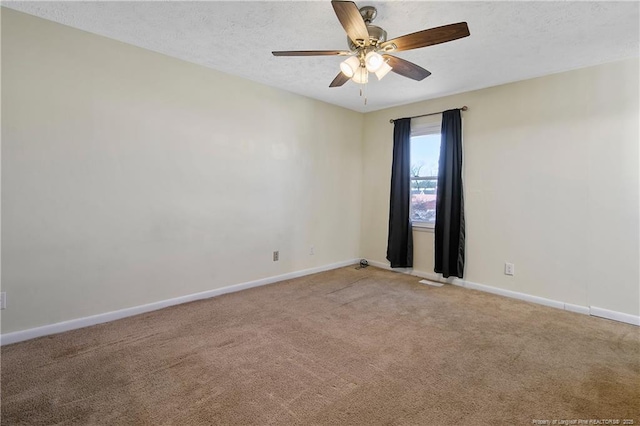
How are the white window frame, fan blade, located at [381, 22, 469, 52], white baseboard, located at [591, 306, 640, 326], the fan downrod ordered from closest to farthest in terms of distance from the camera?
fan blade, located at [381, 22, 469, 52]
the fan downrod
white baseboard, located at [591, 306, 640, 326]
the white window frame

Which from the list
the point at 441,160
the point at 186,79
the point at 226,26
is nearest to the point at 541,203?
the point at 441,160

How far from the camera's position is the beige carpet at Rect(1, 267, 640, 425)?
1.67 meters

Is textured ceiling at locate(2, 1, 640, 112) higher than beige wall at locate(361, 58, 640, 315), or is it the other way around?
textured ceiling at locate(2, 1, 640, 112)

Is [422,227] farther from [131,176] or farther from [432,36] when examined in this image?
[131,176]

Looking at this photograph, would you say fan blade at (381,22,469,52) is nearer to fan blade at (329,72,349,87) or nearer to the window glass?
fan blade at (329,72,349,87)

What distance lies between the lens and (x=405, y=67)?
7.58 ft

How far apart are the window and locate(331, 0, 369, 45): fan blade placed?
8.36 ft

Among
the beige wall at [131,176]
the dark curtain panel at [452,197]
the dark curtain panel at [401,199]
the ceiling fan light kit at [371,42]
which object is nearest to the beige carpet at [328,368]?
the beige wall at [131,176]

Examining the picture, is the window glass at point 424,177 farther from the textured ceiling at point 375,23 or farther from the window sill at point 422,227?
the textured ceiling at point 375,23

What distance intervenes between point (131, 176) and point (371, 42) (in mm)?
2266

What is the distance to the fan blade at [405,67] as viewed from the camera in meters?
2.23

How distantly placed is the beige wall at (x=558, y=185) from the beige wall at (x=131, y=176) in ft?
7.22

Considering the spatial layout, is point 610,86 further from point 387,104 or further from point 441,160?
point 387,104

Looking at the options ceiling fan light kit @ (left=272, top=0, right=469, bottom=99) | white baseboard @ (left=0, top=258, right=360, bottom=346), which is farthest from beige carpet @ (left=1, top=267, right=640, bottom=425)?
ceiling fan light kit @ (left=272, top=0, right=469, bottom=99)
